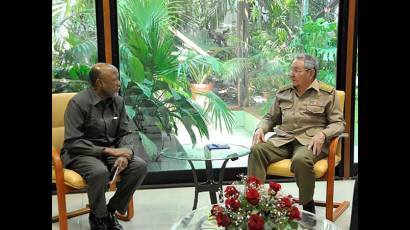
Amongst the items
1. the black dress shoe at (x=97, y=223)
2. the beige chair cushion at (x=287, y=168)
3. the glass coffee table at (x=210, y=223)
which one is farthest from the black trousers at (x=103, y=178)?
the beige chair cushion at (x=287, y=168)

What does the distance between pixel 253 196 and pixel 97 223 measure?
1498 millimetres

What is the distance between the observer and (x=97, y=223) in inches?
133

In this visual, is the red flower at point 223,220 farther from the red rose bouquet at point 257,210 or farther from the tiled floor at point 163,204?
the tiled floor at point 163,204

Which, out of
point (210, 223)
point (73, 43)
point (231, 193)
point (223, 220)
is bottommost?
point (210, 223)

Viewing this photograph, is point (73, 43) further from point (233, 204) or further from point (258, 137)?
point (233, 204)

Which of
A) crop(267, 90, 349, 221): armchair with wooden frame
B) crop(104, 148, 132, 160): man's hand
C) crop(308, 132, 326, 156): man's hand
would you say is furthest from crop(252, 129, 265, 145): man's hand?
crop(104, 148, 132, 160): man's hand

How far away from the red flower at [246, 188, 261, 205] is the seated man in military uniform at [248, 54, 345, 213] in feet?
3.97

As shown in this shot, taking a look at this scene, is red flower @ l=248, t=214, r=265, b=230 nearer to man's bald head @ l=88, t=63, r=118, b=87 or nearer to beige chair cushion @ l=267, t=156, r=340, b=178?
beige chair cushion @ l=267, t=156, r=340, b=178

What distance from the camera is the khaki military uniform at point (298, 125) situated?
141 inches

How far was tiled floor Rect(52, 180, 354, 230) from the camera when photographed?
362cm

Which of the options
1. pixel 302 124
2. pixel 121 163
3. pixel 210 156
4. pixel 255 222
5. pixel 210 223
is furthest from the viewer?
pixel 302 124

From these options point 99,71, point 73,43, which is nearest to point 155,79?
point 73,43
